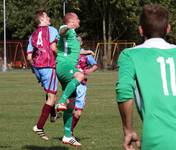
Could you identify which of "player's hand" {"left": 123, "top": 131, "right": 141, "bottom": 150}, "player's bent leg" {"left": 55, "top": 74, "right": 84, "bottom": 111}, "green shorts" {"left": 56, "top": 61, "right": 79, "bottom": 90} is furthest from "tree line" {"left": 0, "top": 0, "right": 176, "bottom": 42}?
"player's hand" {"left": 123, "top": 131, "right": 141, "bottom": 150}

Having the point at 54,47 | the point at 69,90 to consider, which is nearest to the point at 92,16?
the point at 54,47


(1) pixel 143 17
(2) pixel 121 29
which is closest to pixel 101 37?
(2) pixel 121 29

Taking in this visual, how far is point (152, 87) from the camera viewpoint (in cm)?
435

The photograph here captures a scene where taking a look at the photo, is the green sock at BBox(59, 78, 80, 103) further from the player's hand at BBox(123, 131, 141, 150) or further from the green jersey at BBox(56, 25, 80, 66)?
the player's hand at BBox(123, 131, 141, 150)

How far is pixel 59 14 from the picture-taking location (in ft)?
222

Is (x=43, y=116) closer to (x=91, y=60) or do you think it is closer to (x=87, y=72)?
(x=87, y=72)

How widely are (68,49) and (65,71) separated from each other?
39 centimetres

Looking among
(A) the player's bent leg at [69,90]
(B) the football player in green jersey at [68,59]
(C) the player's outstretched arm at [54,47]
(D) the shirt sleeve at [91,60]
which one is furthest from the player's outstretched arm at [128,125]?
(D) the shirt sleeve at [91,60]

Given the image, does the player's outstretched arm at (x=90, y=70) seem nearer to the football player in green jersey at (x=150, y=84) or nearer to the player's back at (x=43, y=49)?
the player's back at (x=43, y=49)

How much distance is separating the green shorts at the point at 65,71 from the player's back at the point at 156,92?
586 centimetres

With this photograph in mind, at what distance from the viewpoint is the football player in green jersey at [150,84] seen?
429 cm

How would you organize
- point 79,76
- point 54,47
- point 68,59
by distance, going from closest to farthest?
point 79,76 → point 68,59 → point 54,47

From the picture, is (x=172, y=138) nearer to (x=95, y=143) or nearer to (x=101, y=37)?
(x=95, y=143)

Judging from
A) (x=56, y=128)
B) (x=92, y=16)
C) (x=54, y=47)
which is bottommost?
(x=92, y=16)
